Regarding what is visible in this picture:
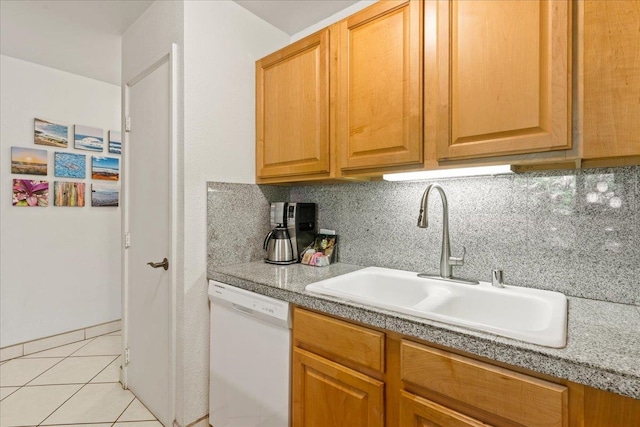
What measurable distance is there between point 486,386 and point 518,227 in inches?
29.4

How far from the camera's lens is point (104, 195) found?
2961 millimetres

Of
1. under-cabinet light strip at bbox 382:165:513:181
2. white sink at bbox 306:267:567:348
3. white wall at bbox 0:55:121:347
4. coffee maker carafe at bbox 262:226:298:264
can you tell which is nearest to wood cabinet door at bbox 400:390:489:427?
white sink at bbox 306:267:567:348

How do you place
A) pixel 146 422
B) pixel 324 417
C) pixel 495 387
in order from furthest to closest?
pixel 146 422
pixel 324 417
pixel 495 387

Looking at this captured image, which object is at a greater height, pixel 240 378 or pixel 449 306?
pixel 449 306

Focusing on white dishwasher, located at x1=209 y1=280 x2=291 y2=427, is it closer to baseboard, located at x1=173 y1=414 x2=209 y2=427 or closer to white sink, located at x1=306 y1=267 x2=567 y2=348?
baseboard, located at x1=173 y1=414 x2=209 y2=427

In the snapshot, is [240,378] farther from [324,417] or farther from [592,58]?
[592,58]

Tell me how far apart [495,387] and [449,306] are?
18.5 inches

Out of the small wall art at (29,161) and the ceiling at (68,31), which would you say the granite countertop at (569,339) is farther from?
the small wall art at (29,161)

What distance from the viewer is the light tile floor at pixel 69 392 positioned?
1.77 m

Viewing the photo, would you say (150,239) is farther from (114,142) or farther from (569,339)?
(569,339)

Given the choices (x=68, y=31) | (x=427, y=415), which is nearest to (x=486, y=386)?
(x=427, y=415)

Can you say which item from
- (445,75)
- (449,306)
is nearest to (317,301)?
(449,306)

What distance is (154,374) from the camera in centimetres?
179

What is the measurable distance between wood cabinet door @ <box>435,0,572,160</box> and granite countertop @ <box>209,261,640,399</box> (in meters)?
0.55
